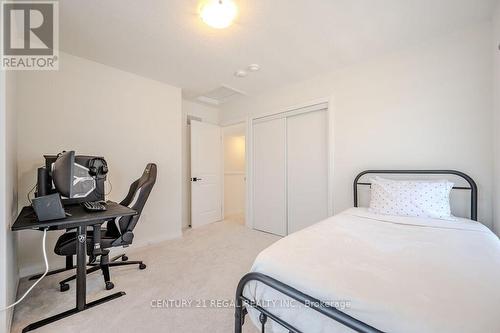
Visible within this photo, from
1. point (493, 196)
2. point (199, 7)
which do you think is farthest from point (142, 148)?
point (493, 196)

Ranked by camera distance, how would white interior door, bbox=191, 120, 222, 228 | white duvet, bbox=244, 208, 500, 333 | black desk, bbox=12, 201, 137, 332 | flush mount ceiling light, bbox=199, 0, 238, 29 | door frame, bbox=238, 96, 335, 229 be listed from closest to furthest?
1. white duvet, bbox=244, 208, 500, 333
2. black desk, bbox=12, 201, 137, 332
3. flush mount ceiling light, bbox=199, 0, 238, 29
4. door frame, bbox=238, 96, 335, 229
5. white interior door, bbox=191, 120, 222, 228

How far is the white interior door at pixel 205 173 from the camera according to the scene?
12.3ft

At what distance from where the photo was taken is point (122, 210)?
1754 mm

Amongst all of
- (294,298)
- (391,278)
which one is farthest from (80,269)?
(391,278)

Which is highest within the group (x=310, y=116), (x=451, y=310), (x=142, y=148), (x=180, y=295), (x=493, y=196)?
(x=310, y=116)

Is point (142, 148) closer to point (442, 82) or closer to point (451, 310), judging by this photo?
point (451, 310)

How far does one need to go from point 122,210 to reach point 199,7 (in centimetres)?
183

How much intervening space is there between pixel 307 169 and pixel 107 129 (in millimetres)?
2788

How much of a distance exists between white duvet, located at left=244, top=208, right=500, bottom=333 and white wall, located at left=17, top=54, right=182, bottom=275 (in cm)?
241

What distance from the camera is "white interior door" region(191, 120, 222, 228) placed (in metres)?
3.75

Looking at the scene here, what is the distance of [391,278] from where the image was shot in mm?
845

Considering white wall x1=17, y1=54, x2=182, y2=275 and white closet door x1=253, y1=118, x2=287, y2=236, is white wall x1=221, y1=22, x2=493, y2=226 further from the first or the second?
white wall x1=17, y1=54, x2=182, y2=275

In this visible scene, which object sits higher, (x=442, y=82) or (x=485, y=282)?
(x=442, y=82)

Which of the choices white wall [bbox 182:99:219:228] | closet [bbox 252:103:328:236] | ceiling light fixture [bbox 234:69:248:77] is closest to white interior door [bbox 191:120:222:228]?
white wall [bbox 182:99:219:228]
